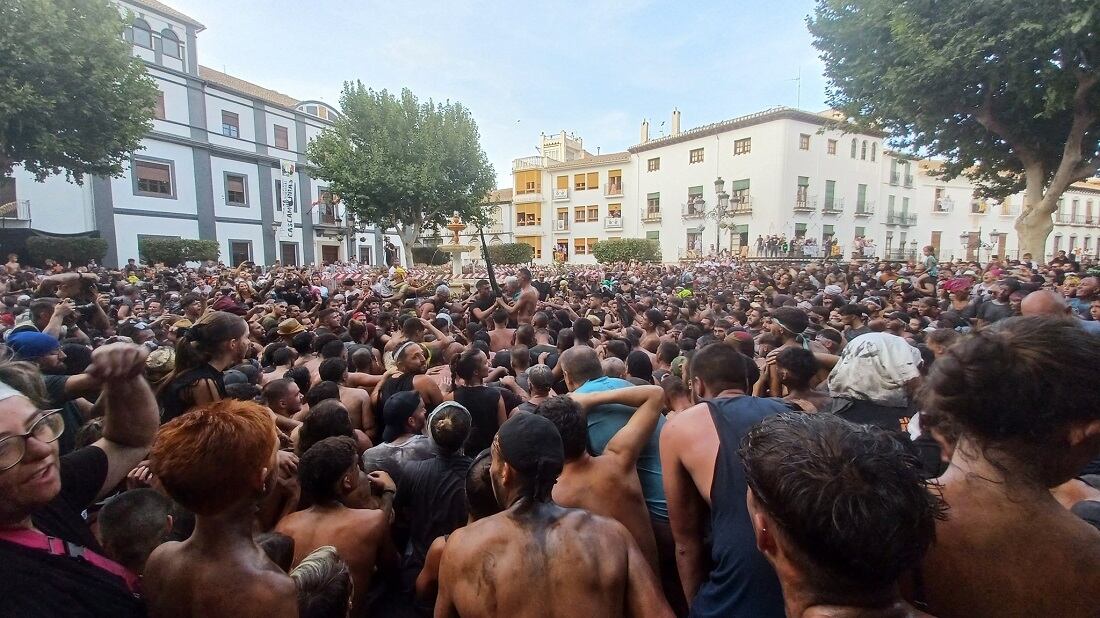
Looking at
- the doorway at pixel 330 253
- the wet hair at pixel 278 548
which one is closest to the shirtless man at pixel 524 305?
the wet hair at pixel 278 548

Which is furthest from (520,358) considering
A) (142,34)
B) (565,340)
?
(142,34)

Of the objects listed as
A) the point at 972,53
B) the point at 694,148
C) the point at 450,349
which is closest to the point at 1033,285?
the point at 972,53

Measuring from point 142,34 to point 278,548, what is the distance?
3377cm

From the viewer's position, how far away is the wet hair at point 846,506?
1.09m

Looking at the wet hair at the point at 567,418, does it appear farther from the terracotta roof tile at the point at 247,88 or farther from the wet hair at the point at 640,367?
the terracotta roof tile at the point at 247,88

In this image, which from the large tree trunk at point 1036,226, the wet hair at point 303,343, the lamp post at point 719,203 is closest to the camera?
the wet hair at point 303,343

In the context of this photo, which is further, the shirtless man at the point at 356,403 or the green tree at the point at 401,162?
the green tree at the point at 401,162

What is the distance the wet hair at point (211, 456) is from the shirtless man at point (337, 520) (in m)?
0.82

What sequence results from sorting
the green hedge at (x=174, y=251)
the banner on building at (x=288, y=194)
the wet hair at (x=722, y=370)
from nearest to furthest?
the wet hair at (x=722, y=370) < the green hedge at (x=174, y=251) < the banner on building at (x=288, y=194)

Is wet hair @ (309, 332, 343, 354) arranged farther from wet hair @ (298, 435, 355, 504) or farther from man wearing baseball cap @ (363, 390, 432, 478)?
wet hair @ (298, 435, 355, 504)

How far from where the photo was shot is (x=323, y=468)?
2367 millimetres

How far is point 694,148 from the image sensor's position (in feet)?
→ 123

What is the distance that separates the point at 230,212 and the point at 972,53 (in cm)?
3324

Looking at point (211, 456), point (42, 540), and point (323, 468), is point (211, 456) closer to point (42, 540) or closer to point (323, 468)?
point (42, 540)
